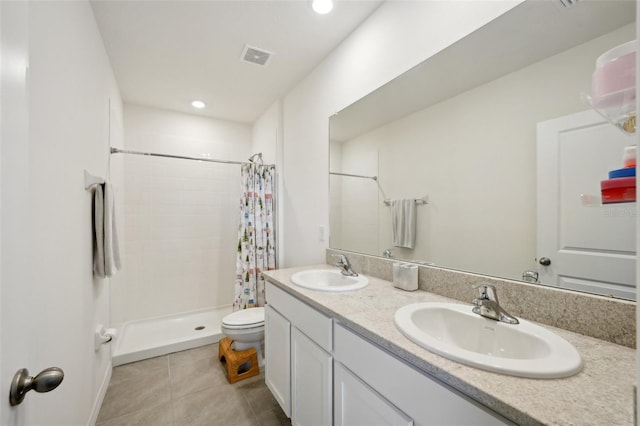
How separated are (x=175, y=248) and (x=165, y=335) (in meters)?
0.95

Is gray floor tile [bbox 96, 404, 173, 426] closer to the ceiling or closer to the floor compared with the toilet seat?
closer to the floor

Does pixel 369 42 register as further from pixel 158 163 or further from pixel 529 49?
pixel 158 163

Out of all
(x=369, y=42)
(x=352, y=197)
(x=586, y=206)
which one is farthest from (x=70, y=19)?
(x=586, y=206)

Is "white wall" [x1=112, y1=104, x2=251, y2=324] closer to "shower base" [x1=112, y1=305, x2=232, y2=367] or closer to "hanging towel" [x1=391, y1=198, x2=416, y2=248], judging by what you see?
"shower base" [x1=112, y1=305, x2=232, y2=367]

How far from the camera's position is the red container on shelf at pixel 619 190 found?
678 millimetres

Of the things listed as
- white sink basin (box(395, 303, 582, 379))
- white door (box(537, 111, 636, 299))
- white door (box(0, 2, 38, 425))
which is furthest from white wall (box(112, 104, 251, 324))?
white door (box(537, 111, 636, 299))

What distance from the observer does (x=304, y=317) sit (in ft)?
4.30

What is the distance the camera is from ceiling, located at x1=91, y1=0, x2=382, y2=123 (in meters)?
1.63

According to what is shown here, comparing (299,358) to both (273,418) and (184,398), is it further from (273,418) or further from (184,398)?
(184,398)

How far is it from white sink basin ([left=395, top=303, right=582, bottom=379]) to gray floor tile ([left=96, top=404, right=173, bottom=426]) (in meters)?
1.71

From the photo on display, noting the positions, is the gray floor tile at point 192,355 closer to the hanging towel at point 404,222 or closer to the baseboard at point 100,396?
the baseboard at point 100,396

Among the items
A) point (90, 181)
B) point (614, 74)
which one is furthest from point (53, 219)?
point (614, 74)

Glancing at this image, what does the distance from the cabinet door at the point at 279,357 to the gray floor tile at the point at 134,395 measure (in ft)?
2.68

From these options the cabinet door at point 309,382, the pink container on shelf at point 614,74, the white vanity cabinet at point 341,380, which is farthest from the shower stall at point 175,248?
the pink container on shelf at point 614,74
